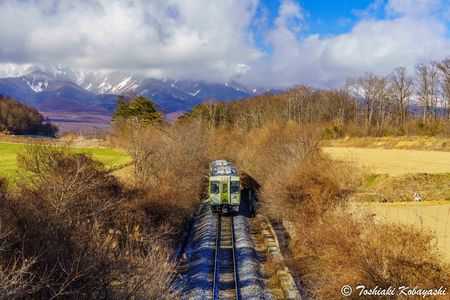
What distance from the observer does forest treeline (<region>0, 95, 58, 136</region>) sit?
295 ft

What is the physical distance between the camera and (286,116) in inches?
3263

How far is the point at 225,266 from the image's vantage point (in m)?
18.3

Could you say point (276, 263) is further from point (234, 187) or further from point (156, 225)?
point (234, 187)

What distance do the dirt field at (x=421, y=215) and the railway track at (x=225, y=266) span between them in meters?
6.29

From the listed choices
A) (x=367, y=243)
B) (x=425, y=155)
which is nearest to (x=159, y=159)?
(x=367, y=243)

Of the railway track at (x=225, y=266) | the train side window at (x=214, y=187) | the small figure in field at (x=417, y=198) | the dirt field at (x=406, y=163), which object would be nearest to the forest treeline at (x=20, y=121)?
the train side window at (x=214, y=187)

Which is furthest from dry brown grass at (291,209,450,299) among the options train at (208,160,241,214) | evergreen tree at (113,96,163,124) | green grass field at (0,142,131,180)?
evergreen tree at (113,96,163,124)

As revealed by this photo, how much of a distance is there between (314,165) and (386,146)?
34852mm

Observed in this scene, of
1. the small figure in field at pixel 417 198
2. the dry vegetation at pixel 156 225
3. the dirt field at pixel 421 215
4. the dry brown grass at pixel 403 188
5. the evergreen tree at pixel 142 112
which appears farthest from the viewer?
the evergreen tree at pixel 142 112

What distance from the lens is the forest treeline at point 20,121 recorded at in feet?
295

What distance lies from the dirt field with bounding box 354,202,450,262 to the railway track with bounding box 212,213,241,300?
629 cm

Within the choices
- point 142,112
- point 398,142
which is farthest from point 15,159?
point 398,142

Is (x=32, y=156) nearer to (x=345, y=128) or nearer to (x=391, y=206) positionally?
(x=391, y=206)

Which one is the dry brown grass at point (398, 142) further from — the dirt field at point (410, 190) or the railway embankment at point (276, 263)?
the railway embankment at point (276, 263)
